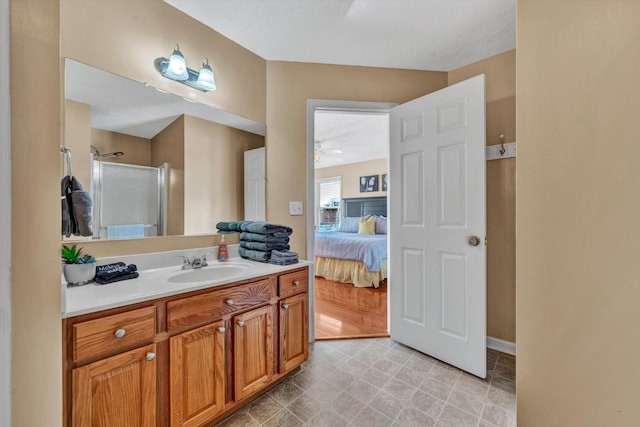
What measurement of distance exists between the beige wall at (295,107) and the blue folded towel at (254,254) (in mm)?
390

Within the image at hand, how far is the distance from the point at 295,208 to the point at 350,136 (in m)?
2.50

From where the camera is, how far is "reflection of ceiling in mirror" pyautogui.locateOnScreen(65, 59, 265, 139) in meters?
1.31

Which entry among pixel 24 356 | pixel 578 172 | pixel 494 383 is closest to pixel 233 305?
pixel 24 356

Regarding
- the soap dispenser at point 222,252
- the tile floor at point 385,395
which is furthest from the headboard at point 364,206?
the soap dispenser at point 222,252

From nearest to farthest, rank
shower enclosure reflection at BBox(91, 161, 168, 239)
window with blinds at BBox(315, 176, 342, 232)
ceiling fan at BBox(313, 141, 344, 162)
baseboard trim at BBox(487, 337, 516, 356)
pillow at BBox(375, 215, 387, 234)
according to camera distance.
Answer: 1. shower enclosure reflection at BBox(91, 161, 168, 239)
2. baseboard trim at BBox(487, 337, 516, 356)
3. ceiling fan at BBox(313, 141, 344, 162)
4. pillow at BBox(375, 215, 387, 234)
5. window with blinds at BBox(315, 176, 342, 232)

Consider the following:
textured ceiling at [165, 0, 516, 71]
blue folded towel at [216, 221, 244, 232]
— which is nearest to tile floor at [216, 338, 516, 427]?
blue folded towel at [216, 221, 244, 232]

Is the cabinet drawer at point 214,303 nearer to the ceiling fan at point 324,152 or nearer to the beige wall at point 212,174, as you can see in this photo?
the beige wall at point 212,174

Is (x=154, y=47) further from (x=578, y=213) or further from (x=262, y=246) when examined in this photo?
(x=578, y=213)

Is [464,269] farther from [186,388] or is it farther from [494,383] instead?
[186,388]

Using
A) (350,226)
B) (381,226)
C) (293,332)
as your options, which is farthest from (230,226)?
(350,226)

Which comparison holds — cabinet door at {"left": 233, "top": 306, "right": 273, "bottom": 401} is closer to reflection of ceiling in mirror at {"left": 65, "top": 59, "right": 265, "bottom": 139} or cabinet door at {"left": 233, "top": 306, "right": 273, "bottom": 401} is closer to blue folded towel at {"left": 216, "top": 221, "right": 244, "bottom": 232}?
blue folded towel at {"left": 216, "top": 221, "right": 244, "bottom": 232}

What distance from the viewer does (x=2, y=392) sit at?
18.4 inches

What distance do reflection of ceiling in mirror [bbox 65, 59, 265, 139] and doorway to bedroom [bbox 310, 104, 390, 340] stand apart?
1197mm

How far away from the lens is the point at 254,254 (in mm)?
1797
